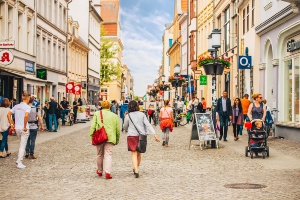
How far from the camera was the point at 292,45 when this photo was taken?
22.1 m

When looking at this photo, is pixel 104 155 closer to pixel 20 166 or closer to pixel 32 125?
pixel 20 166

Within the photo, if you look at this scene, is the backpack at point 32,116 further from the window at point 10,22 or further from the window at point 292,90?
the window at point 10,22

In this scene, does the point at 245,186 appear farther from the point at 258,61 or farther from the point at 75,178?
the point at 258,61

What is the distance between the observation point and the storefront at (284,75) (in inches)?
866

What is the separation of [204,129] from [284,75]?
233 inches

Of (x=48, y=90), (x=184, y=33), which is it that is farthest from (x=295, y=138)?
(x=184, y=33)

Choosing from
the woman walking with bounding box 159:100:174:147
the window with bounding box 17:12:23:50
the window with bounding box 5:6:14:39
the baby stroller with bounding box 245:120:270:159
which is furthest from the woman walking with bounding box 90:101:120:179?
the window with bounding box 17:12:23:50

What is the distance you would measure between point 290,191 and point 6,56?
15.5 m

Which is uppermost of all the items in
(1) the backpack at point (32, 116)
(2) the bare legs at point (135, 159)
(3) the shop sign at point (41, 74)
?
(3) the shop sign at point (41, 74)

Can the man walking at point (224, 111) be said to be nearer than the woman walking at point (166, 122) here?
No

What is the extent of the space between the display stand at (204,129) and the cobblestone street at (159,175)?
71 cm

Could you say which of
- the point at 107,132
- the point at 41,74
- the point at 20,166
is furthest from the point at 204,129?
the point at 41,74

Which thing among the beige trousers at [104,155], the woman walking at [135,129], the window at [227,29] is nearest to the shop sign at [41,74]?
the window at [227,29]

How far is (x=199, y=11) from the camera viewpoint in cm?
5397
